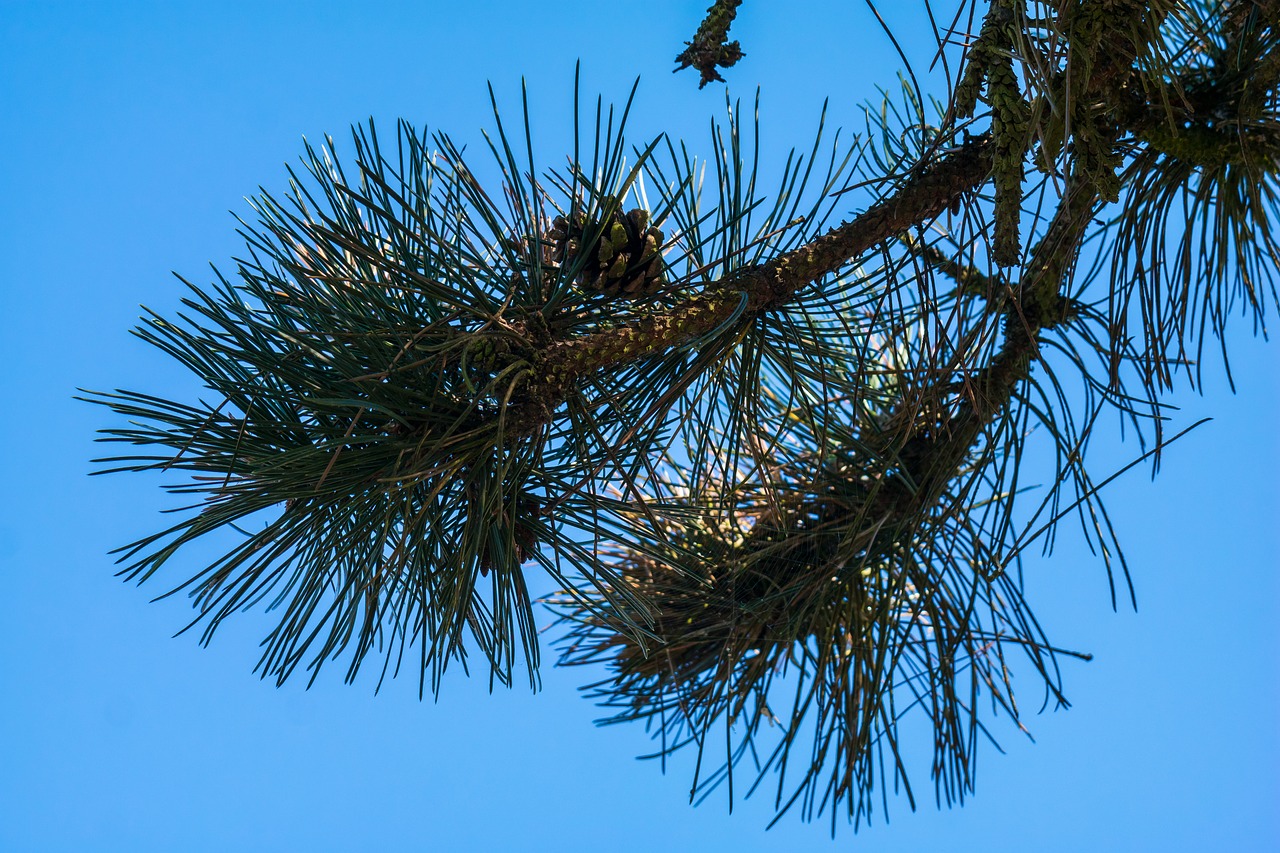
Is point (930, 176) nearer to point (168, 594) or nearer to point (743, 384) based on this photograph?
point (743, 384)

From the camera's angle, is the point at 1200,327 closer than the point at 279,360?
No

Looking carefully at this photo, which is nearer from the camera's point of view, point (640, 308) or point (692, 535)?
point (640, 308)

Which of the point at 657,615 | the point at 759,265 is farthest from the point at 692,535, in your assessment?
the point at 759,265

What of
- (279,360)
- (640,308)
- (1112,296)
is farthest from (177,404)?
(1112,296)

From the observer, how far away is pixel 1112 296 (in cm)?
39

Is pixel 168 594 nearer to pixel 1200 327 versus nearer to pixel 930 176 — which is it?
pixel 930 176

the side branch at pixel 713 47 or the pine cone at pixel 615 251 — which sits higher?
the side branch at pixel 713 47

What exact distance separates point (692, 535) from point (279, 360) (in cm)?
19

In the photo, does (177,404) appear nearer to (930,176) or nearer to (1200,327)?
(930,176)

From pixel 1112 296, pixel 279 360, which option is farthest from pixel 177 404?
pixel 1112 296

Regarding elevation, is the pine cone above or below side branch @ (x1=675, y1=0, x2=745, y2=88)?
below

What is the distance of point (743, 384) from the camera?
1.27 feet

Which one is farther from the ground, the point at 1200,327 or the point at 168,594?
the point at 1200,327

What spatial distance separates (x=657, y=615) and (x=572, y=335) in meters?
0.14
